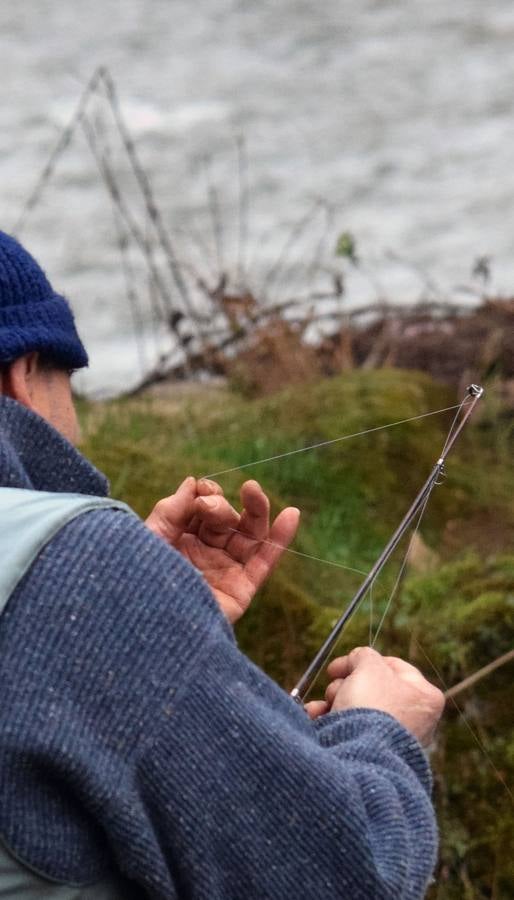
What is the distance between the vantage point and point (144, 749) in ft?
5.03

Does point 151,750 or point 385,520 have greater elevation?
point 151,750

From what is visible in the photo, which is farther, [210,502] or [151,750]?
[210,502]

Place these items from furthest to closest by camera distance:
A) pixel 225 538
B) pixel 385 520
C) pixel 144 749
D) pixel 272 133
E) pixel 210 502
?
pixel 272 133
pixel 385 520
pixel 225 538
pixel 210 502
pixel 144 749

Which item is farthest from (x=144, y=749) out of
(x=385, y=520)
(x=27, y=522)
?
(x=385, y=520)

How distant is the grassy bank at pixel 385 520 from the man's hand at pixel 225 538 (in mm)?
610

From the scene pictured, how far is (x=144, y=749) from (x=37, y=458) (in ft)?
1.27

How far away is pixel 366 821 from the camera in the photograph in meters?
1.64

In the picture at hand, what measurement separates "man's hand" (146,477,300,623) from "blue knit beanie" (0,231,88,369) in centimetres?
41

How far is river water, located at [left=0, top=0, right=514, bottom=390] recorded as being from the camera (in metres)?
9.86

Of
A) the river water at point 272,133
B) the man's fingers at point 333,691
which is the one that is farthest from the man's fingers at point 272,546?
the river water at point 272,133

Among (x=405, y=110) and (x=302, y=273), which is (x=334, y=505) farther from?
(x=405, y=110)

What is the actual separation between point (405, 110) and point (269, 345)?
634 cm

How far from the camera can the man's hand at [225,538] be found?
2.17 m

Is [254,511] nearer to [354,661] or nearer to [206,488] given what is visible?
[206,488]
